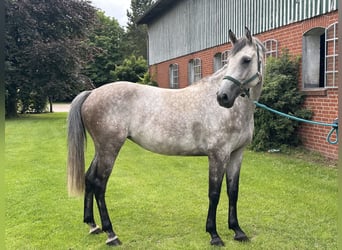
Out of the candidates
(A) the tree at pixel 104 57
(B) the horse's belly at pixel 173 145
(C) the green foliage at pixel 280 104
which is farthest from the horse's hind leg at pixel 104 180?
(A) the tree at pixel 104 57

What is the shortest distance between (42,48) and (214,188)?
46.5 feet

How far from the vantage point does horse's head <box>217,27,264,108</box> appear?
2.83 m

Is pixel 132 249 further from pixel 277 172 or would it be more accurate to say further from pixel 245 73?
pixel 277 172

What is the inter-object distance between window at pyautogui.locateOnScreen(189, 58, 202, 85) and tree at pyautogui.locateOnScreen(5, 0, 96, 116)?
591 cm

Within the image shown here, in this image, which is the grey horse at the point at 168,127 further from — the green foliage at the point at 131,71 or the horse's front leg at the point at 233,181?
the green foliage at the point at 131,71

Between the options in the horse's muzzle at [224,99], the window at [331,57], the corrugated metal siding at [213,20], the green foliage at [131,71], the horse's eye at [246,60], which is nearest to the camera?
the horse's muzzle at [224,99]

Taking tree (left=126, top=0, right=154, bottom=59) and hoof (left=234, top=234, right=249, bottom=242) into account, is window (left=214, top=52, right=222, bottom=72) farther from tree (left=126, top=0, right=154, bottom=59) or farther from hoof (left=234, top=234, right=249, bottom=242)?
tree (left=126, top=0, right=154, bottom=59)

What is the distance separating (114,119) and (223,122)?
1036mm

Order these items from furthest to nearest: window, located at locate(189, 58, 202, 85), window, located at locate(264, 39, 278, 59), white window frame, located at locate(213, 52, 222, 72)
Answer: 1. window, located at locate(189, 58, 202, 85)
2. white window frame, located at locate(213, 52, 222, 72)
3. window, located at locate(264, 39, 278, 59)

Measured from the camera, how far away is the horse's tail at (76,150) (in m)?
3.37

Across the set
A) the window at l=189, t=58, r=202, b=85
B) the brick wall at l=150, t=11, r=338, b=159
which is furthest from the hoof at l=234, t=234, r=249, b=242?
the window at l=189, t=58, r=202, b=85

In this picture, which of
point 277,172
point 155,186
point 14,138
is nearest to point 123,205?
point 155,186

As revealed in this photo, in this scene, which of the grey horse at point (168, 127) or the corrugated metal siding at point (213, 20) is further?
the corrugated metal siding at point (213, 20)

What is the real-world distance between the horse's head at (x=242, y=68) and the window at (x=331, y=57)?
3.90m
